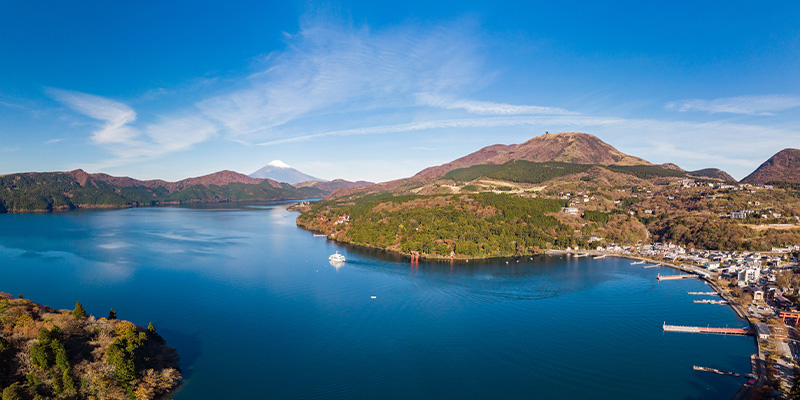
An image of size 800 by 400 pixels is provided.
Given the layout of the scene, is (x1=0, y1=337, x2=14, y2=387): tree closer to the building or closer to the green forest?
the building

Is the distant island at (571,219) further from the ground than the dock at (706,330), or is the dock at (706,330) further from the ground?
the distant island at (571,219)

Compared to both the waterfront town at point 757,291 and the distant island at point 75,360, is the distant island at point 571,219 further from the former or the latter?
the distant island at point 75,360

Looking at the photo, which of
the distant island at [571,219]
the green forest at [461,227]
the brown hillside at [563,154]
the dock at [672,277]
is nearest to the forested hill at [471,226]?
the green forest at [461,227]

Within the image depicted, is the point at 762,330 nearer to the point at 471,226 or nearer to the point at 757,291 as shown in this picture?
the point at 757,291

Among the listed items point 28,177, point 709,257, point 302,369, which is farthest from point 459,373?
point 28,177

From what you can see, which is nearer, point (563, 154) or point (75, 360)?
point (75, 360)

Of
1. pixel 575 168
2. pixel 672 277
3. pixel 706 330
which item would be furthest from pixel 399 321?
pixel 575 168

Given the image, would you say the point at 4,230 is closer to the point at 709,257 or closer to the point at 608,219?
the point at 608,219

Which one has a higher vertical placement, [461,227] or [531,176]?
[531,176]
